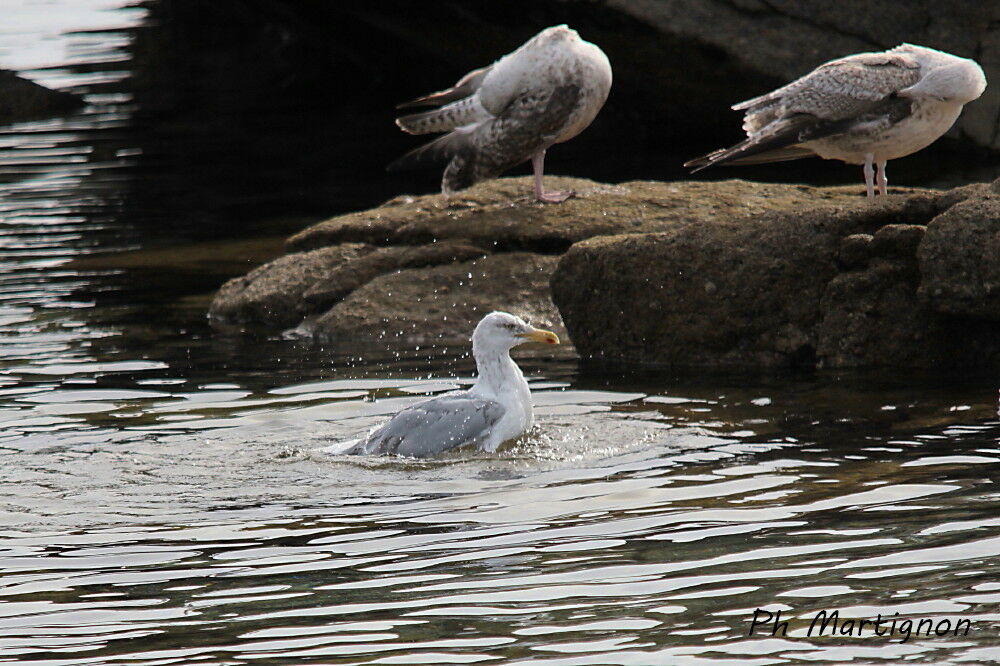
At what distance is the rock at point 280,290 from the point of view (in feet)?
41.1

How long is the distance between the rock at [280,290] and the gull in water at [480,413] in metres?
4.04

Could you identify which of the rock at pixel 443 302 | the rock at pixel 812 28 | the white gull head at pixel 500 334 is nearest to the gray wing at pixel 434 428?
the white gull head at pixel 500 334

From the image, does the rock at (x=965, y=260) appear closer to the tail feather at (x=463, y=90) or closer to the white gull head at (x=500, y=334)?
the white gull head at (x=500, y=334)

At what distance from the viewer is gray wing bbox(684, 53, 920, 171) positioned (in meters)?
10.6

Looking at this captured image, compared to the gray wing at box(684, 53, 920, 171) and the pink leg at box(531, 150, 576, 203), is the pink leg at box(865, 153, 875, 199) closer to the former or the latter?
the gray wing at box(684, 53, 920, 171)

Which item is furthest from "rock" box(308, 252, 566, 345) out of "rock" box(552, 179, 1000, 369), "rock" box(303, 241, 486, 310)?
"rock" box(552, 179, 1000, 369)

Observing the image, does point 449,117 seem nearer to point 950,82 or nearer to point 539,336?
point 950,82

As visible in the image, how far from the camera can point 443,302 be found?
1191cm

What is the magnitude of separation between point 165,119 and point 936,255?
61.9ft

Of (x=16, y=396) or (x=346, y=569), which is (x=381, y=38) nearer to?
(x=16, y=396)

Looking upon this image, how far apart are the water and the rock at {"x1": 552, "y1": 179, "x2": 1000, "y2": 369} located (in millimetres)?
426

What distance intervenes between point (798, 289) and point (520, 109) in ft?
11.8

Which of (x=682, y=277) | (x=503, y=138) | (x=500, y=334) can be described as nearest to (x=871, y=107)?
(x=682, y=277)

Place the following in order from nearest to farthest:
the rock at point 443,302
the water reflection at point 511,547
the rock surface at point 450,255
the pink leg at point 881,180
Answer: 1. the water reflection at point 511,547
2. the pink leg at point 881,180
3. the rock at point 443,302
4. the rock surface at point 450,255
